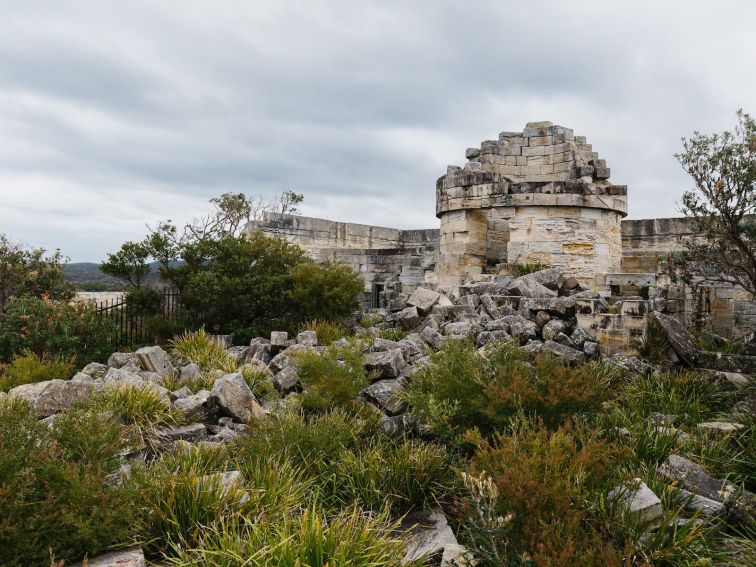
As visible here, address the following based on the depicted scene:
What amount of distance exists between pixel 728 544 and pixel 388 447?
279cm

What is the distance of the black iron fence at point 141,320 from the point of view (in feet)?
35.3

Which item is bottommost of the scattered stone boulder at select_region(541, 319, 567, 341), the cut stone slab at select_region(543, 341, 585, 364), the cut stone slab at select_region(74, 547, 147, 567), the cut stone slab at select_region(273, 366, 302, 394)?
the cut stone slab at select_region(74, 547, 147, 567)

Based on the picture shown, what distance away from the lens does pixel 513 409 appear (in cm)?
510

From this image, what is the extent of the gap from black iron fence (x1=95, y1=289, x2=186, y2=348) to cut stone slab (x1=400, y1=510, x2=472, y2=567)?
764 centimetres

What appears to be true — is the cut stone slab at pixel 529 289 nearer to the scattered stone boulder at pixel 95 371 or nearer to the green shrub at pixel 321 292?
the green shrub at pixel 321 292

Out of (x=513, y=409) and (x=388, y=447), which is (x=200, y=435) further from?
(x=513, y=409)

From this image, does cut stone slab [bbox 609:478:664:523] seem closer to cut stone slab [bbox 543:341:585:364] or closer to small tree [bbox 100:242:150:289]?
cut stone slab [bbox 543:341:585:364]

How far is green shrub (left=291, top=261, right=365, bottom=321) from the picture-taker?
11.1 metres

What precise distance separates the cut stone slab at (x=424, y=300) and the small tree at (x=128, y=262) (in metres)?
5.77

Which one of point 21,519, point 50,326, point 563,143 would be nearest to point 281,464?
point 21,519

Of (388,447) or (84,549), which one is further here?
(388,447)

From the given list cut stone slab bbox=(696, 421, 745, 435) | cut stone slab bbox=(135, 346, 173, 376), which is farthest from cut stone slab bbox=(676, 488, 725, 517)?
cut stone slab bbox=(135, 346, 173, 376)

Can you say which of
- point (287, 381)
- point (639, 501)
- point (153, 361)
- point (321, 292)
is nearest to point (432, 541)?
point (639, 501)

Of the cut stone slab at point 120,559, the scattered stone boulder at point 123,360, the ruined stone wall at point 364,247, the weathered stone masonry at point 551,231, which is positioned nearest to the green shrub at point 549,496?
the cut stone slab at point 120,559
